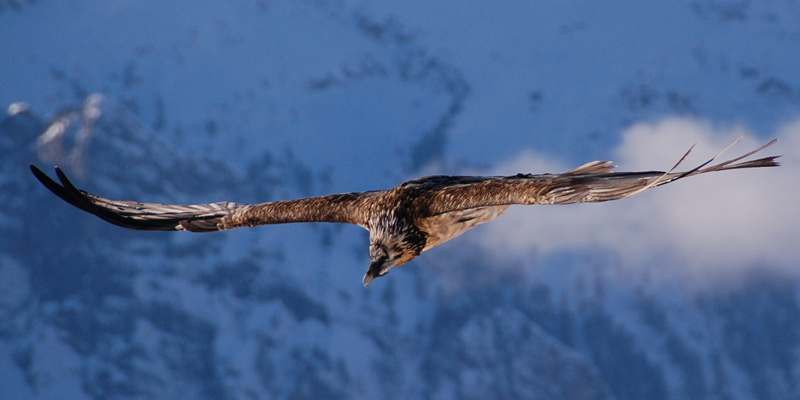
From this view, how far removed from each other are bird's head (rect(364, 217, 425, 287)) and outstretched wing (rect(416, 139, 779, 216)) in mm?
475

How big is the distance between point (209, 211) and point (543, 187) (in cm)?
752

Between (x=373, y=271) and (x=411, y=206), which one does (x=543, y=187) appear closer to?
(x=411, y=206)

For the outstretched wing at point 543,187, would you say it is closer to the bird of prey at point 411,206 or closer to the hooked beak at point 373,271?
the bird of prey at point 411,206

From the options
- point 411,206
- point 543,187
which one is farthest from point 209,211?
point 543,187

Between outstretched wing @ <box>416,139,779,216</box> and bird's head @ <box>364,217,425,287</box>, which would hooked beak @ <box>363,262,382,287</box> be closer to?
bird's head @ <box>364,217,425,287</box>

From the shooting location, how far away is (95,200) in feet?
59.3

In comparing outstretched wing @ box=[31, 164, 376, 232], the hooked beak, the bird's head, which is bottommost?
the hooked beak

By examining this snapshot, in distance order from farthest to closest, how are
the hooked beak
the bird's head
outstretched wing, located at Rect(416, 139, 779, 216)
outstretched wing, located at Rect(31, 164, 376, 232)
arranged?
outstretched wing, located at Rect(31, 164, 376, 232) → the bird's head → the hooked beak → outstretched wing, located at Rect(416, 139, 779, 216)

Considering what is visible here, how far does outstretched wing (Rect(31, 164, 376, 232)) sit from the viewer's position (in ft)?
54.8

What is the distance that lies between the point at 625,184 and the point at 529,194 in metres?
1.40

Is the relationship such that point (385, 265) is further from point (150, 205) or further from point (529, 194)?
point (150, 205)

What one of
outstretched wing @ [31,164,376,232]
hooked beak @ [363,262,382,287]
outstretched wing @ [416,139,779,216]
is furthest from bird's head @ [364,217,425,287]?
outstretched wing @ [31,164,376,232]

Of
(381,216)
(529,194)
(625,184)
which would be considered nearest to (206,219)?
(381,216)

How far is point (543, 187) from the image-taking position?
1361cm
